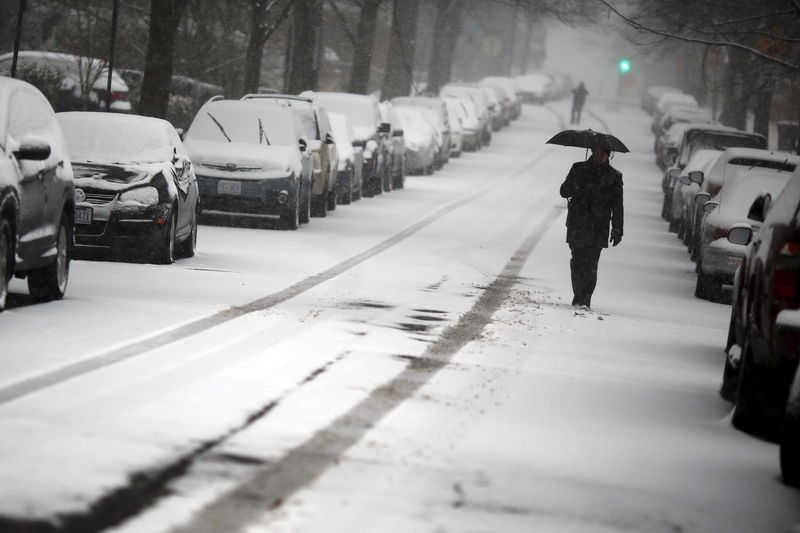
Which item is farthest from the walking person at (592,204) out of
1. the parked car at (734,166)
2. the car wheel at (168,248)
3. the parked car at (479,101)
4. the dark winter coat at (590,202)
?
the parked car at (479,101)

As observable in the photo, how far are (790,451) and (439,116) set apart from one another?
39.5 m

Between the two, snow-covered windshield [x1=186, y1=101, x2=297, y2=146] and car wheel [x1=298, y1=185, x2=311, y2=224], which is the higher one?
snow-covered windshield [x1=186, y1=101, x2=297, y2=146]

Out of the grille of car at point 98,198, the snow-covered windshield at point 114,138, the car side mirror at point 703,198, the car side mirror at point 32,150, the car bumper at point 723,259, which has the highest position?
the car side mirror at point 32,150

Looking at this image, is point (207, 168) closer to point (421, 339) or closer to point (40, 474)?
point (421, 339)

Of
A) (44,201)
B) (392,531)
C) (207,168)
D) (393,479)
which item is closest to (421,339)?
(44,201)

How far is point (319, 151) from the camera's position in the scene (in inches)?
1011

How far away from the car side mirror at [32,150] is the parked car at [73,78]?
22.5 meters

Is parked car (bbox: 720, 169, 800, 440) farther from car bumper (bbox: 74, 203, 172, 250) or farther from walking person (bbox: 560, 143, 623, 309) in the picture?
car bumper (bbox: 74, 203, 172, 250)

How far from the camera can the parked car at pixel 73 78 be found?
35.5 metres

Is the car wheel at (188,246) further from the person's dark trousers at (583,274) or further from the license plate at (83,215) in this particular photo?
the person's dark trousers at (583,274)

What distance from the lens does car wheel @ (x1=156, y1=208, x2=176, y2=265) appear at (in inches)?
654

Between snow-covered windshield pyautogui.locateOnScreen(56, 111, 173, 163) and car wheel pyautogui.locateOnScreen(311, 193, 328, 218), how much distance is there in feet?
27.0

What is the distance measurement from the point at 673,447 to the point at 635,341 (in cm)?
483

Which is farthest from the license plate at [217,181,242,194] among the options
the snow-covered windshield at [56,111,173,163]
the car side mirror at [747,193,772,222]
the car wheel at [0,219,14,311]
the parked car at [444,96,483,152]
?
the parked car at [444,96,483,152]
